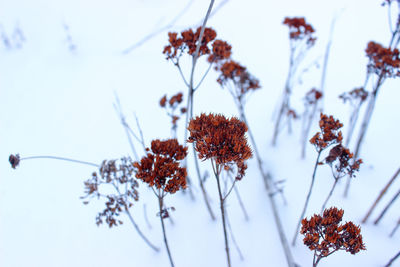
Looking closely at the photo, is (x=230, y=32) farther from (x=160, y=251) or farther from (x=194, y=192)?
(x=160, y=251)

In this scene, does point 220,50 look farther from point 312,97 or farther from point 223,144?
A: point 312,97

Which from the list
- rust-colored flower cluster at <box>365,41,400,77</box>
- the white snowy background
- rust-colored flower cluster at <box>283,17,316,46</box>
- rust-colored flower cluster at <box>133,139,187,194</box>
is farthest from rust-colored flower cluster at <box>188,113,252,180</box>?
rust-colored flower cluster at <box>283,17,316,46</box>

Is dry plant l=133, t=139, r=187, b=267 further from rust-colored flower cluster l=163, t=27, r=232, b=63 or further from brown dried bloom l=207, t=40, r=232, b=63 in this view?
brown dried bloom l=207, t=40, r=232, b=63

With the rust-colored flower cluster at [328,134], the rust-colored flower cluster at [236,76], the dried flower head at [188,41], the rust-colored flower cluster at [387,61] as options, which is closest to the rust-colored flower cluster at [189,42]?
the dried flower head at [188,41]

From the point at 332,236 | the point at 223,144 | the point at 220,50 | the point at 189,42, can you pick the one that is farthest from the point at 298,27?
the point at 332,236

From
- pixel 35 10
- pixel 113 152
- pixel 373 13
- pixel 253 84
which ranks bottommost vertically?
pixel 253 84

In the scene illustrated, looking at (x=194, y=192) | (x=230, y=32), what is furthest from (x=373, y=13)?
(x=194, y=192)
